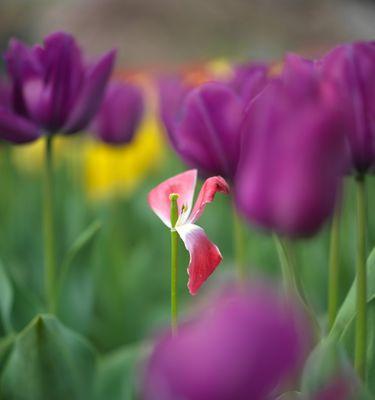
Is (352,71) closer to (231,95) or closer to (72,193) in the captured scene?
(231,95)

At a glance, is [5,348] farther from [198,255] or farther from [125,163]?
[125,163]

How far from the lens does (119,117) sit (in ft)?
3.82

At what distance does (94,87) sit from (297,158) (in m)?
0.45

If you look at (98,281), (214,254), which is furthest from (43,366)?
(98,281)

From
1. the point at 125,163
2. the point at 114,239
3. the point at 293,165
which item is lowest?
the point at 125,163

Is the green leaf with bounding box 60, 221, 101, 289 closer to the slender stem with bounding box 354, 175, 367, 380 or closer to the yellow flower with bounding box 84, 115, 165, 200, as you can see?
the slender stem with bounding box 354, 175, 367, 380

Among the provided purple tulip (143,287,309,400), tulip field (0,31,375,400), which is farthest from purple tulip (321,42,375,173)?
purple tulip (143,287,309,400)

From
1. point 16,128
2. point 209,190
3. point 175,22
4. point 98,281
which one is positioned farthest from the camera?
point 175,22

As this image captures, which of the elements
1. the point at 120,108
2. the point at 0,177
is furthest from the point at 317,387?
the point at 0,177

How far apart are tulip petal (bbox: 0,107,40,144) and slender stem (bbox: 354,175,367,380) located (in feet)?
1.00

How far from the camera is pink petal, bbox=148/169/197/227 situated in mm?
492

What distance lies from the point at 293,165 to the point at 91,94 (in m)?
0.45

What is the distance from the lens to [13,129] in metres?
0.68

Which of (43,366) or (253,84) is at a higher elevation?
(253,84)
